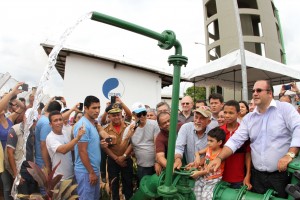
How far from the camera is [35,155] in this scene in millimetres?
3885

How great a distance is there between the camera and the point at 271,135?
234 centimetres

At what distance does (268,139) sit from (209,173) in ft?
2.01

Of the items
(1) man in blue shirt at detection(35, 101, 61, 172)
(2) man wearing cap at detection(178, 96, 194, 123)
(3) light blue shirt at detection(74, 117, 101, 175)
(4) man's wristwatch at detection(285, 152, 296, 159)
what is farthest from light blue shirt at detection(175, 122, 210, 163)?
(1) man in blue shirt at detection(35, 101, 61, 172)

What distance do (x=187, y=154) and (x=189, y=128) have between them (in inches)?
11.9

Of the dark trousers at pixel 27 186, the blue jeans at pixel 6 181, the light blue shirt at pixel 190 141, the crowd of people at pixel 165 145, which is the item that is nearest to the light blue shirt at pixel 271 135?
the crowd of people at pixel 165 145

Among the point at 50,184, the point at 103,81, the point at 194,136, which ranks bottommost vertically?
the point at 50,184

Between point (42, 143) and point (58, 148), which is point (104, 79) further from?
point (58, 148)

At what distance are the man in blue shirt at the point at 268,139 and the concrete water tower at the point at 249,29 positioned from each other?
23.9m

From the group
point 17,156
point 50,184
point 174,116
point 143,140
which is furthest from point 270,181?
point 17,156

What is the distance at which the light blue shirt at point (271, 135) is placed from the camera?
228cm

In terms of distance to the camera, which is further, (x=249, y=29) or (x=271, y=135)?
(x=249, y=29)

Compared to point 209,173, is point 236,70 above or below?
above

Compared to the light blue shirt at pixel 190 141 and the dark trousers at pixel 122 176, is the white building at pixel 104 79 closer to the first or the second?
the dark trousers at pixel 122 176

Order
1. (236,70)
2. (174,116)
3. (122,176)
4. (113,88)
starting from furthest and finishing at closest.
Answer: (113,88) < (236,70) < (122,176) < (174,116)
